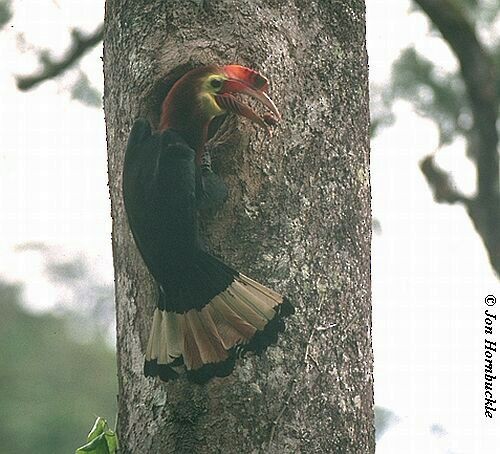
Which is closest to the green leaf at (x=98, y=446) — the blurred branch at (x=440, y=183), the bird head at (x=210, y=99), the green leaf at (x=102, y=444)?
the green leaf at (x=102, y=444)

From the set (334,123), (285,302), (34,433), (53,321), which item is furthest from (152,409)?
(53,321)

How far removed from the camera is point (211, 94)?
1587 mm

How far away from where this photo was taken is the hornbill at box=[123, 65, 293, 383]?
5.00 ft

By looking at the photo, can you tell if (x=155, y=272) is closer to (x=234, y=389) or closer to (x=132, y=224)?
(x=132, y=224)

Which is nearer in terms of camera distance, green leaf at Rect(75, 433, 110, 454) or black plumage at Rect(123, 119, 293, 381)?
black plumage at Rect(123, 119, 293, 381)

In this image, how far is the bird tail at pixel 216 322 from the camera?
1517mm

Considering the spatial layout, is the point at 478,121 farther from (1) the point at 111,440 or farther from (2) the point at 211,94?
(1) the point at 111,440

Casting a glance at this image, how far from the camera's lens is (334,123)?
1667mm

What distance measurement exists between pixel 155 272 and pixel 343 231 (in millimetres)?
300

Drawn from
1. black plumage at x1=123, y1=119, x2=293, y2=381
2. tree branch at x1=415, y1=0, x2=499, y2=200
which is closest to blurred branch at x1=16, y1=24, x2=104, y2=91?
tree branch at x1=415, y1=0, x2=499, y2=200

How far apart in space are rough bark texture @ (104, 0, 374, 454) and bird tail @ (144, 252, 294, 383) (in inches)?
0.8

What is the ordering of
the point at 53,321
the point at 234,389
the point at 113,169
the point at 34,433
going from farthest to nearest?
the point at 53,321 → the point at 34,433 → the point at 113,169 → the point at 234,389

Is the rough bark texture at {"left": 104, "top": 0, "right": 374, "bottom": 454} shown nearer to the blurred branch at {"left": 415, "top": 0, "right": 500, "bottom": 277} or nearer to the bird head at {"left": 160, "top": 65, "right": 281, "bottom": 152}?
the bird head at {"left": 160, "top": 65, "right": 281, "bottom": 152}

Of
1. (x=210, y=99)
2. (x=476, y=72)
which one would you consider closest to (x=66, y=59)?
(x=476, y=72)
